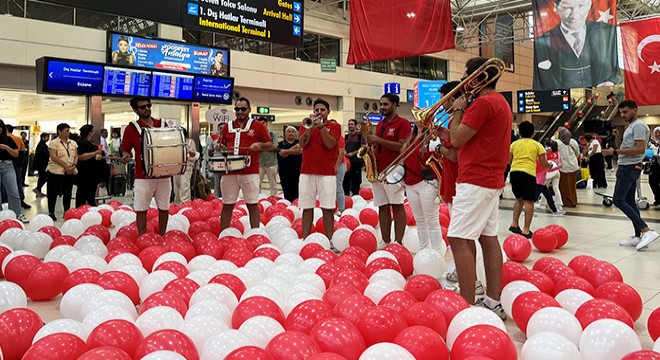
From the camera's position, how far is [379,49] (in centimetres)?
791

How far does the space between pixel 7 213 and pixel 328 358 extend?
5.74m

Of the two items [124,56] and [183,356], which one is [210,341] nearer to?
[183,356]

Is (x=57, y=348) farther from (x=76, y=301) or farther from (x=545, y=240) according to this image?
(x=545, y=240)

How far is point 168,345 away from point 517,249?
140 inches

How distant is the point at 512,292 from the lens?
328cm

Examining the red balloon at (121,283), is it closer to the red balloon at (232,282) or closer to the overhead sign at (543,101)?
the red balloon at (232,282)

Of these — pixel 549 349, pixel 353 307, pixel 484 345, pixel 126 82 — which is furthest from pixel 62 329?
pixel 126 82

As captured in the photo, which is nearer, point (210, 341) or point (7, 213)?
point (210, 341)

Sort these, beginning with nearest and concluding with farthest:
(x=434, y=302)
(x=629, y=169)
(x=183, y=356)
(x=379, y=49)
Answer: (x=183, y=356)
(x=434, y=302)
(x=629, y=169)
(x=379, y=49)

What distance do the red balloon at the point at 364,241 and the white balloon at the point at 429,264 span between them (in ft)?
2.74

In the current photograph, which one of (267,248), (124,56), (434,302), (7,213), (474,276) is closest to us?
(434,302)

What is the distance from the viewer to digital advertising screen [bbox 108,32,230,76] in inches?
470

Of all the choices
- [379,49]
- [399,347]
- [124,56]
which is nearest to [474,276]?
[399,347]

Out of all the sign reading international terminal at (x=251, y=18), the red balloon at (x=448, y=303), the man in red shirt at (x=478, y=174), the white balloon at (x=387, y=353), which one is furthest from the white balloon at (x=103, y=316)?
the sign reading international terminal at (x=251, y=18)
